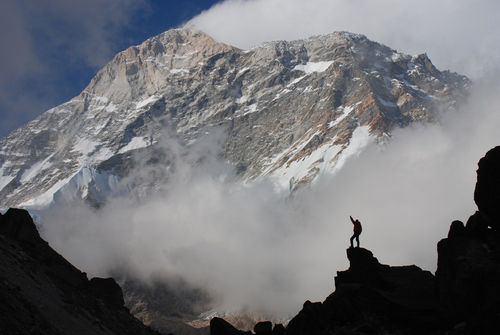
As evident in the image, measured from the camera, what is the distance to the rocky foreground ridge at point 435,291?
25.4 metres

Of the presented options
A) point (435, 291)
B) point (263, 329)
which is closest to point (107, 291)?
point (263, 329)

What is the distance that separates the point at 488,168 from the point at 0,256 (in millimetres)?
27904

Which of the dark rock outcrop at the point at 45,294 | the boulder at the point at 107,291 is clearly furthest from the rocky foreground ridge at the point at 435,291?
the boulder at the point at 107,291

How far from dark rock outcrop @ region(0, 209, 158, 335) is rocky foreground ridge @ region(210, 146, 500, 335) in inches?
340

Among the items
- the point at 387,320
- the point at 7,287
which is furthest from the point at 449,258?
the point at 7,287

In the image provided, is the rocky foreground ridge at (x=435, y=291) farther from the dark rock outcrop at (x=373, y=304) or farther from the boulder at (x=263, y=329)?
the boulder at (x=263, y=329)

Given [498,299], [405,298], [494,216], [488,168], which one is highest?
[488,168]

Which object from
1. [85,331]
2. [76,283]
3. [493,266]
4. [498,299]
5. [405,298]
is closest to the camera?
[498,299]

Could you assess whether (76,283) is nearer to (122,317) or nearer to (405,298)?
(122,317)

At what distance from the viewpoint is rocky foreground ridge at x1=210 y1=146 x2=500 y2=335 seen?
25422 mm

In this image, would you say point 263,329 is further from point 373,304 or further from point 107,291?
point 107,291

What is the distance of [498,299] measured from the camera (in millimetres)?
22156

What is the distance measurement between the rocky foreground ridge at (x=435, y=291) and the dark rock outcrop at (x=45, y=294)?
8628 millimetres

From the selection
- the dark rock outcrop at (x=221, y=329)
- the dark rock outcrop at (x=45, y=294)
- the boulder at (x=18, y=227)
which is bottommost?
the dark rock outcrop at (x=221, y=329)
